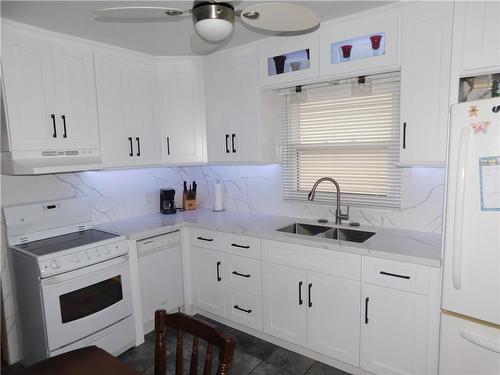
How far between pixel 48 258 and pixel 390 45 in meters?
2.57

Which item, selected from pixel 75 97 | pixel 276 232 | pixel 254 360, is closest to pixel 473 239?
pixel 276 232

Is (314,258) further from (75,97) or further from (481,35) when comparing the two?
(75,97)

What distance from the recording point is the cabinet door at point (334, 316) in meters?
2.13

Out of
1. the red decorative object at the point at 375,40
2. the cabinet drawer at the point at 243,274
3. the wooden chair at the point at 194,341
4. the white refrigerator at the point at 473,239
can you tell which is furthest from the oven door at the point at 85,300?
the red decorative object at the point at 375,40

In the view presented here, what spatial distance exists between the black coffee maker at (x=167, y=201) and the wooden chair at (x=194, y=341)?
2.16 m

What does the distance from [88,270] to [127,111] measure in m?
1.36

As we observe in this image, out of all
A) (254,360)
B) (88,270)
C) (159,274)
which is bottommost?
(254,360)

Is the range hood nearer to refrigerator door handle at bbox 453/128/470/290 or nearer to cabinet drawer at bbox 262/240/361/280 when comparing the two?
cabinet drawer at bbox 262/240/361/280

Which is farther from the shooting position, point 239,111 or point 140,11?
point 239,111

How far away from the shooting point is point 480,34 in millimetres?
1742

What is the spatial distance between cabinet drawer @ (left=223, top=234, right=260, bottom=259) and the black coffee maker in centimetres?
91

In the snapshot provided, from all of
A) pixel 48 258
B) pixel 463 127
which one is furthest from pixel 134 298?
pixel 463 127

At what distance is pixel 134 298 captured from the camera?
8.52ft

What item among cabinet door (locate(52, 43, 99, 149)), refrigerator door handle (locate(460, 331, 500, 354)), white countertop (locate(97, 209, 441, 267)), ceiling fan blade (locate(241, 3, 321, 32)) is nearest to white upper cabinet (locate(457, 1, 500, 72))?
ceiling fan blade (locate(241, 3, 321, 32))
